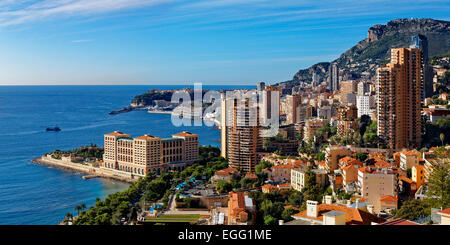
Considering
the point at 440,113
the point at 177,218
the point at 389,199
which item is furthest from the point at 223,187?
the point at 440,113

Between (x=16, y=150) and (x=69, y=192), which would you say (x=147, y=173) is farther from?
(x=16, y=150)

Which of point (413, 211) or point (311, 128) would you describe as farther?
point (311, 128)

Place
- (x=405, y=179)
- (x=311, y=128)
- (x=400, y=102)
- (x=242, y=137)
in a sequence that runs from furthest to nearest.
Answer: (x=311, y=128), (x=242, y=137), (x=400, y=102), (x=405, y=179)

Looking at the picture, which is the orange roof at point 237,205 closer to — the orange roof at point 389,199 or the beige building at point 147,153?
the orange roof at point 389,199

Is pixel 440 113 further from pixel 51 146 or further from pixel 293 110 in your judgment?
pixel 51 146

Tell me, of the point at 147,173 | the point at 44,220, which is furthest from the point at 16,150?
the point at 44,220
